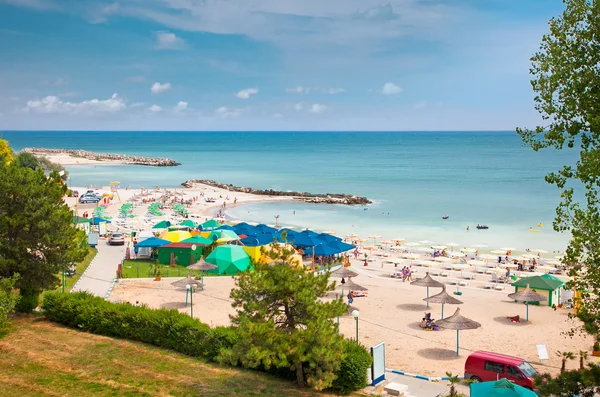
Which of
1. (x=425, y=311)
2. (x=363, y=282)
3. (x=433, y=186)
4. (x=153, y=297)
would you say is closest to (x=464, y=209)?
(x=433, y=186)

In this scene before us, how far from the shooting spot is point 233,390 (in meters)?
13.2

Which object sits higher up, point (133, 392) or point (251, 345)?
point (251, 345)

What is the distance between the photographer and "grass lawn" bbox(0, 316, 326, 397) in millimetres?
13000

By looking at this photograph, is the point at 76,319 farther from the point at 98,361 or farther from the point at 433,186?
the point at 433,186

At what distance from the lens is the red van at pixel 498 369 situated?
598 inches

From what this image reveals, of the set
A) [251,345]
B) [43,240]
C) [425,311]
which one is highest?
[43,240]

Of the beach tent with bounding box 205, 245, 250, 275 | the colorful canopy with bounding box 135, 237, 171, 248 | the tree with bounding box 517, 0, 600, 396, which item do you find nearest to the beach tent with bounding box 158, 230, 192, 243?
the colorful canopy with bounding box 135, 237, 171, 248

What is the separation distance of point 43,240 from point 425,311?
51.1 feet

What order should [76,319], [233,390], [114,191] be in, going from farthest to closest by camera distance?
[114,191], [76,319], [233,390]

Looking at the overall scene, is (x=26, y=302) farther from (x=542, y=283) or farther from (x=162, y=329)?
(x=542, y=283)

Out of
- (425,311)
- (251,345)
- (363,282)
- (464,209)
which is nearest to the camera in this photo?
(251,345)

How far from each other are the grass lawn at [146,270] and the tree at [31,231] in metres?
10.00

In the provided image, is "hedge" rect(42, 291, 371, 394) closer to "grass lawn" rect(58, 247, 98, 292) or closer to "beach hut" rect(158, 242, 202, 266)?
"grass lawn" rect(58, 247, 98, 292)

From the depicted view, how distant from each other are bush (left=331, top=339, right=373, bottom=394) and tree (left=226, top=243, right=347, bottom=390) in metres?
0.57
